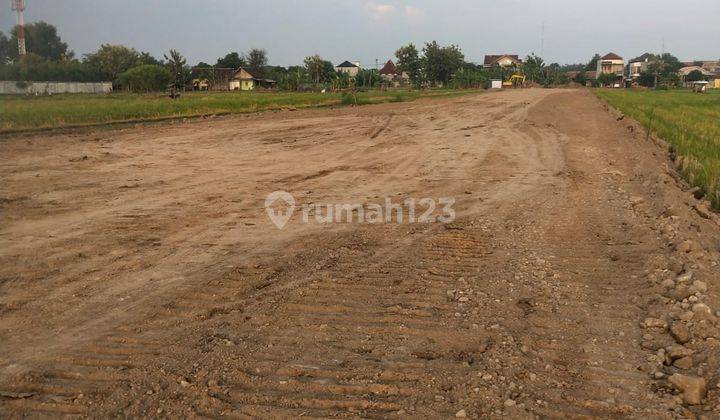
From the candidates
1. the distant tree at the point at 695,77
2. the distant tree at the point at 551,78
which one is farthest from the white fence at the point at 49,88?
the distant tree at the point at 695,77

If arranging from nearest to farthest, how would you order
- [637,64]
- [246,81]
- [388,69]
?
[246,81]
[388,69]
[637,64]

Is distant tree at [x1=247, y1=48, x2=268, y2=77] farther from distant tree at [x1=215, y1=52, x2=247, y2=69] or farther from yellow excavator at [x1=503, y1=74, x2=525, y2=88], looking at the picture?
yellow excavator at [x1=503, y1=74, x2=525, y2=88]

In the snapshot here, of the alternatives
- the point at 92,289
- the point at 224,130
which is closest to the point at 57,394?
the point at 92,289

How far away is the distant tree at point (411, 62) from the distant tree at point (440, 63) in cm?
115

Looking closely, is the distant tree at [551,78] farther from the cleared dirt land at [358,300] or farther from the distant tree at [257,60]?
the cleared dirt land at [358,300]

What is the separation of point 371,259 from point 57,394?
9.34ft

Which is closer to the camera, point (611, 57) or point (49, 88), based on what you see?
point (49, 88)

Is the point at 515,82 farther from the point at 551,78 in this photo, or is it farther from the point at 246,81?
the point at 246,81

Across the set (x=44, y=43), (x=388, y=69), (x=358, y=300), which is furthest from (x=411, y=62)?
(x=358, y=300)

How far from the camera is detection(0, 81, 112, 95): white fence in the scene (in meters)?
31.0

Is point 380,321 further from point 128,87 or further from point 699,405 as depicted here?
point 128,87

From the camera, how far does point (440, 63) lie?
270 ft

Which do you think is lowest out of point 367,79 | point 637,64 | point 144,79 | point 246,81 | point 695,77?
point 144,79

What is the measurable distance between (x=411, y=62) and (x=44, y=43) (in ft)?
152
